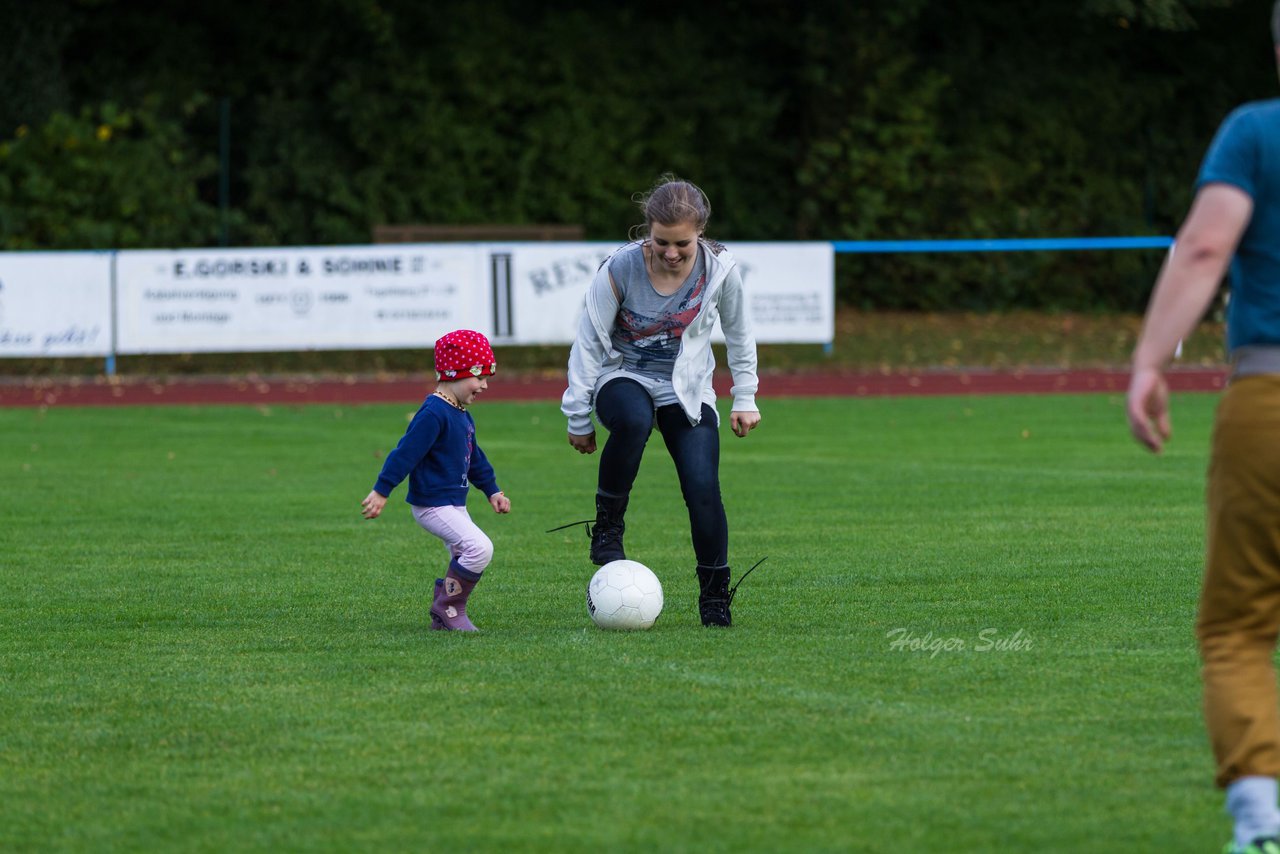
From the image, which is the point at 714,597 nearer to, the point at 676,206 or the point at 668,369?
the point at 668,369

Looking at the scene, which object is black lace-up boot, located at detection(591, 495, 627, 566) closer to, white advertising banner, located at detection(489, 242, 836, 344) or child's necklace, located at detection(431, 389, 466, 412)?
child's necklace, located at detection(431, 389, 466, 412)

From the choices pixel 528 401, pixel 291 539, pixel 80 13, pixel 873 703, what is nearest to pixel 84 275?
pixel 528 401

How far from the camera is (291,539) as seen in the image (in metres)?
10.2

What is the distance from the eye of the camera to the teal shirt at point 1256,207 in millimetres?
3920

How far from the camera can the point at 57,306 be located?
21.4 meters

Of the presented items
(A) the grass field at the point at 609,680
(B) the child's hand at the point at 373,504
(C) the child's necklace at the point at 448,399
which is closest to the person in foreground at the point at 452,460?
(C) the child's necklace at the point at 448,399

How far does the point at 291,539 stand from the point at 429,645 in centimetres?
344

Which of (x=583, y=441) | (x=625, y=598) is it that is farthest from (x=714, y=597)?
(x=583, y=441)

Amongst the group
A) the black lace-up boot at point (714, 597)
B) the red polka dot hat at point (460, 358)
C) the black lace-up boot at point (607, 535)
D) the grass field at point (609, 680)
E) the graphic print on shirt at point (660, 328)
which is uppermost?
the graphic print on shirt at point (660, 328)

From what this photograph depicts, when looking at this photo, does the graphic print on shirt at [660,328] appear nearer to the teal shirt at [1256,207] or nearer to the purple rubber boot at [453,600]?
the purple rubber boot at [453,600]

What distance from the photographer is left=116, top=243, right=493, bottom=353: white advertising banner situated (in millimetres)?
21719

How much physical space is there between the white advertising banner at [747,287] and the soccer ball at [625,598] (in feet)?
49.6

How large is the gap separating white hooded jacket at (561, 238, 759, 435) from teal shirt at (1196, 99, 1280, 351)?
10.9 feet

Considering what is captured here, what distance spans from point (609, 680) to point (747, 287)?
16.5 m
